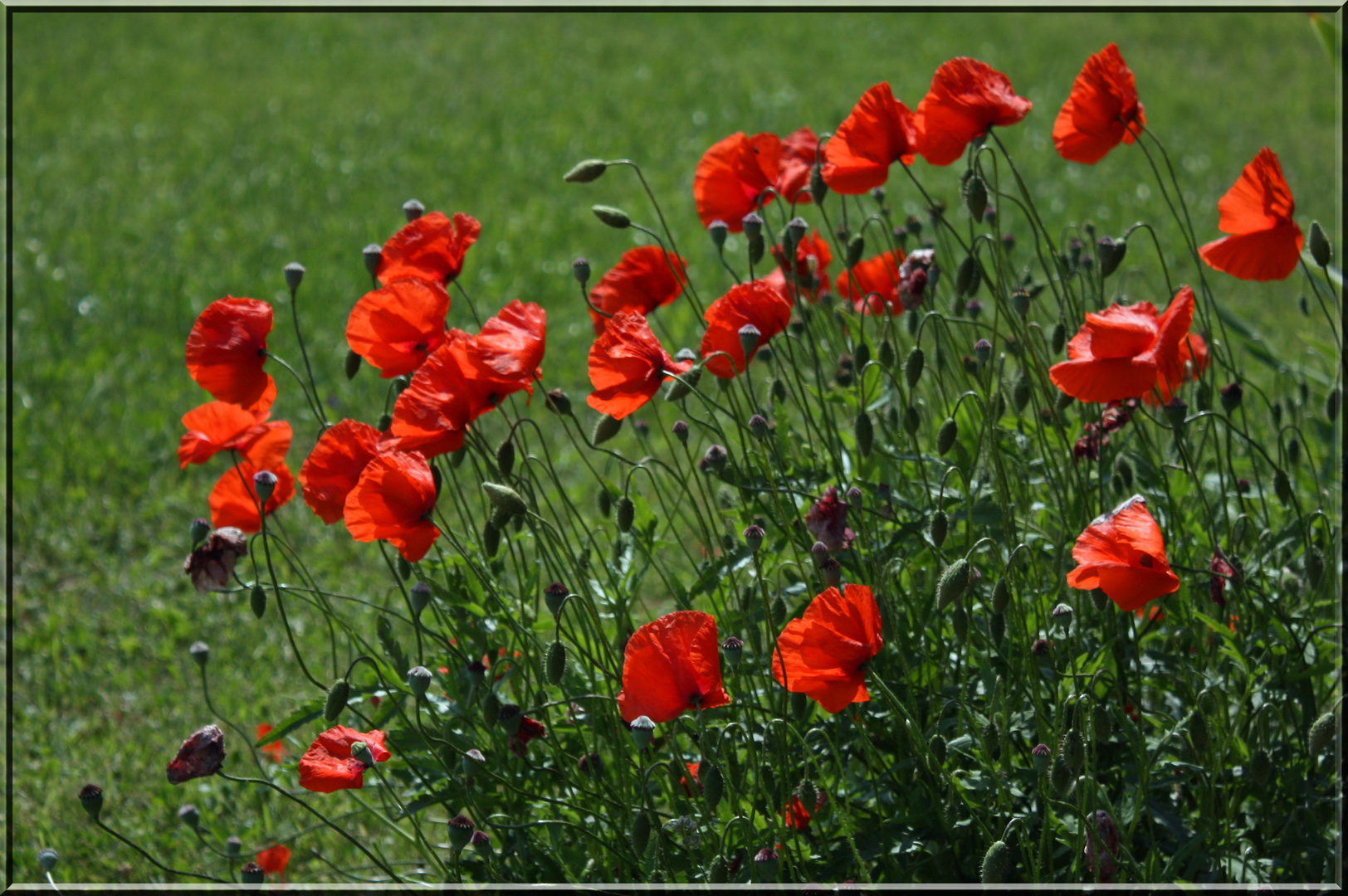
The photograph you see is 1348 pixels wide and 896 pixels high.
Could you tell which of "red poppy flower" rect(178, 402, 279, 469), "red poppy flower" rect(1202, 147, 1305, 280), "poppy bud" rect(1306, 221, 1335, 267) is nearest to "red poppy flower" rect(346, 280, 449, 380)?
"red poppy flower" rect(178, 402, 279, 469)

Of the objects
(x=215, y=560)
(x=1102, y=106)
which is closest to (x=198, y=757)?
(x=215, y=560)

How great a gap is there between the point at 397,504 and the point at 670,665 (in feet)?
1.31

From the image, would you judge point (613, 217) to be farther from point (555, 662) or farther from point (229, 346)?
point (555, 662)

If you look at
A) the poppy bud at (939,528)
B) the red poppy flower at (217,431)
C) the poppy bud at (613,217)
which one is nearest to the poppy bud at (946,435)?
the poppy bud at (939,528)

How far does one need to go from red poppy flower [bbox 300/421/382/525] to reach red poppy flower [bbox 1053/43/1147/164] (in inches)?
40.5

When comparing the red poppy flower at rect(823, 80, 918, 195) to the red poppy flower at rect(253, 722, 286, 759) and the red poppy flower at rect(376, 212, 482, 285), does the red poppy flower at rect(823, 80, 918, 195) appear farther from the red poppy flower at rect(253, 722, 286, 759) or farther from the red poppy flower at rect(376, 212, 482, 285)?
the red poppy flower at rect(253, 722, 286, 759)

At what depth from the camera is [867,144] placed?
5.67 feet

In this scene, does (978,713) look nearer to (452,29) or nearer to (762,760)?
(762,760)

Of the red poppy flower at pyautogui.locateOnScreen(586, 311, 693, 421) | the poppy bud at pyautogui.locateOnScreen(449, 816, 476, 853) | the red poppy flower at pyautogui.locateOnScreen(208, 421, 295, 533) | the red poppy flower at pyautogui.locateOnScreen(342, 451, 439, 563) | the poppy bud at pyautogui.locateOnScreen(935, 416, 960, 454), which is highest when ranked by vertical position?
the red poppy flower at pyautogui.locateOnScreen(586, 311, 693, 421)

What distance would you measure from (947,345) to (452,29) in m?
6.58

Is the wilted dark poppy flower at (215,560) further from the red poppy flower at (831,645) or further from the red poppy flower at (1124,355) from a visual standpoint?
the red poppy flower at (1124,355)

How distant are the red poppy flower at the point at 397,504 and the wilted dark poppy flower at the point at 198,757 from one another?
0.31 meters

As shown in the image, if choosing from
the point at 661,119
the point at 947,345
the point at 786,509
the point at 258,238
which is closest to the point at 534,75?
the point at 661,119

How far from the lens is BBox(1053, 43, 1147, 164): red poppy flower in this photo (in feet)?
5.53
